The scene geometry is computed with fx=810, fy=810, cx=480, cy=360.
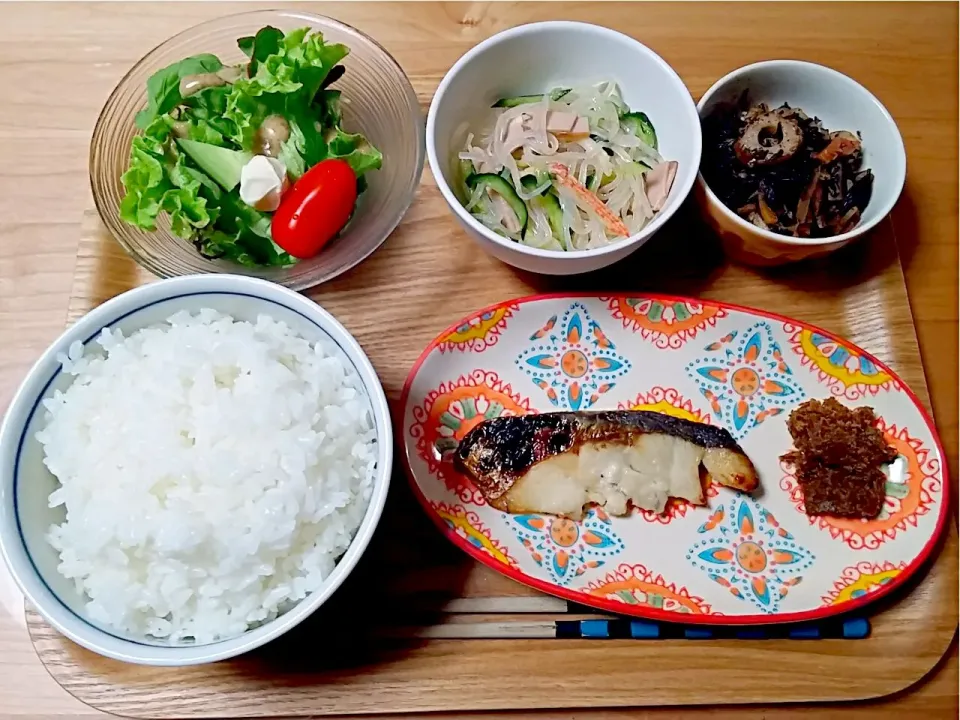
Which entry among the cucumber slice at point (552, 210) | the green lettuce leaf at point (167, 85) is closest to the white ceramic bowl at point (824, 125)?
the cucumber slice at point (552, 210)

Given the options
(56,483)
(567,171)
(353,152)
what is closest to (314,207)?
(353,152)

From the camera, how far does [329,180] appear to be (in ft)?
5.49

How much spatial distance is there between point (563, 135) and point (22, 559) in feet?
4.41

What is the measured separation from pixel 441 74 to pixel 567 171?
0.47m

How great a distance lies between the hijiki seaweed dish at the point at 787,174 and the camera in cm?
177

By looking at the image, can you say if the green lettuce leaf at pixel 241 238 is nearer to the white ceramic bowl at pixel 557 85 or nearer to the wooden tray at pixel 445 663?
the wooden tray at pixel 445 663

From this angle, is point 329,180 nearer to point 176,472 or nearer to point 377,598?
point 176,472

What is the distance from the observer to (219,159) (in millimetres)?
1729

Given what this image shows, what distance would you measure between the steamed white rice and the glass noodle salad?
1.93ft

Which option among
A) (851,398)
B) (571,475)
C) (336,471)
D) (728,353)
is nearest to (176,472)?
(336,471)

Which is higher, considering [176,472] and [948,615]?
[176,472]

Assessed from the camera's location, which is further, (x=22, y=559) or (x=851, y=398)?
(x=851, y=398)

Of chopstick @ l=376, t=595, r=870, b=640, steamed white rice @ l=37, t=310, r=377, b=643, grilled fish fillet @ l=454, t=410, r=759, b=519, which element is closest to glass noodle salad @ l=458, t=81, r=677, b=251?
grilled fish fillet @ l=454, t=410, r=759, b=519

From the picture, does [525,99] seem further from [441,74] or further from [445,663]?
[445,663]
